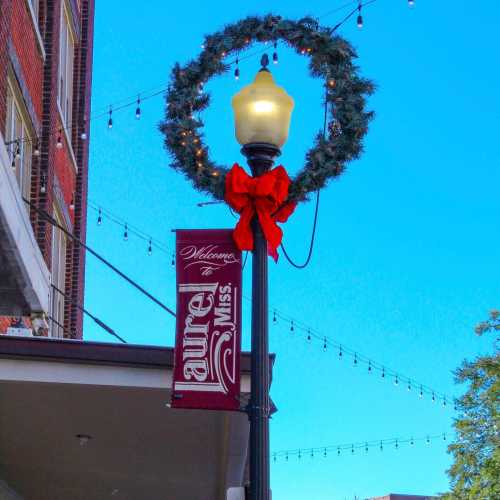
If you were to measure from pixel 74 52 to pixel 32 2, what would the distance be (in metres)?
4.85

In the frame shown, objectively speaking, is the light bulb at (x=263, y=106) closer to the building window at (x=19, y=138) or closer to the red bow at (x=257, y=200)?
the red bow at (x=257, y=200)

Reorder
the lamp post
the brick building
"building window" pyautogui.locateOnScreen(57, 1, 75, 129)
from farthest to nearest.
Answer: "building window" pyautogui.locateOnScreen(57, 1, 75, 129), the brick building, the lamp post

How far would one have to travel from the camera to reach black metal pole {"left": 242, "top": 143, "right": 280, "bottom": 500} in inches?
279

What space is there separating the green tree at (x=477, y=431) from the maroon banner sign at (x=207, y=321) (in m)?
21.9

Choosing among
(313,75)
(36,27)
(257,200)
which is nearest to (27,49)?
(36,27)

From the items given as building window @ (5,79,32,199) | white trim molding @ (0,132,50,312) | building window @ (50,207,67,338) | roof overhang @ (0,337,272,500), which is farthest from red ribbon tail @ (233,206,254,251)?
building window @ (50,207,67,338)

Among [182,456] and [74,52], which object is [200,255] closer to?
[182,456]

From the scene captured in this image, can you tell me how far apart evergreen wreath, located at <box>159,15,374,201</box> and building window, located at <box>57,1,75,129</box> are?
998 cm

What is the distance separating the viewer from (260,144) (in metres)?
7.87

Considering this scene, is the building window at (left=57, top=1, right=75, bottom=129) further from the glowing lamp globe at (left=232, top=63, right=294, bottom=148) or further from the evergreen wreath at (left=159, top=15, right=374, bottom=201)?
the glowing lamp globe at (left=232, top=63, right=294, bottom=148)

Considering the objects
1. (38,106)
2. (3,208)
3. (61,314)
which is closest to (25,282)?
(3,208)

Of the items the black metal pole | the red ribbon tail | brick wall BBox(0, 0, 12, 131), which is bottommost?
the black metal pole

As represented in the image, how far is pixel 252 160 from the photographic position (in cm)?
793

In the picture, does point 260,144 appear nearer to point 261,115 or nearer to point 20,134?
point 261,115
